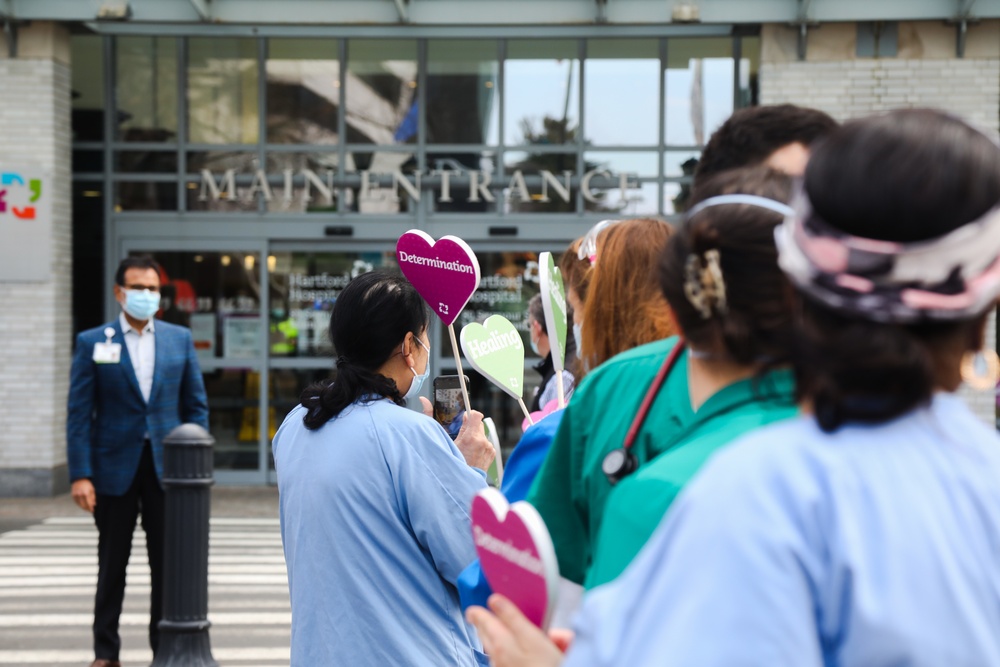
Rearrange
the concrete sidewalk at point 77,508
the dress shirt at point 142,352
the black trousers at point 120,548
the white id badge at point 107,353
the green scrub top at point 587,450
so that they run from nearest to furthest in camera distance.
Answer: the green scrub top at point 587,450 → the black trousers at point 120,548 → the white id badge at point 107,353 → the dress shirt at point 142,352 → the concrete sidewalk at point 77,508

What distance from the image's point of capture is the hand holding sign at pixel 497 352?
2.93 metres

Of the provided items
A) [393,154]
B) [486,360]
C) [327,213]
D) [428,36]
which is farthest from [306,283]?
[486,360]

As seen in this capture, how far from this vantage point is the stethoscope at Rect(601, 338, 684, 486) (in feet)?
4.73

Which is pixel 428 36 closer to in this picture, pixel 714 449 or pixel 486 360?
pixel 486 360

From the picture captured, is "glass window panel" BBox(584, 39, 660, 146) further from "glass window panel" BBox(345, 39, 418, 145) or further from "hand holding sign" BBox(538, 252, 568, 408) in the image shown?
"hand holding sign" BBox(538, 252, 568, 408)

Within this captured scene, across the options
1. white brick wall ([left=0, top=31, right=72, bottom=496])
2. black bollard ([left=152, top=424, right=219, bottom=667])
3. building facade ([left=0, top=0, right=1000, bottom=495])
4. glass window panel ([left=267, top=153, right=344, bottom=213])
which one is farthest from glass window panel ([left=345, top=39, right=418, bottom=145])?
black bollard ([left=152, top=424, right=219, bottom=667])

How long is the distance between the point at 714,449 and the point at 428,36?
11.0 metres

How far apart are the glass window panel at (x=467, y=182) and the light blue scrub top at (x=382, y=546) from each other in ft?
30.8

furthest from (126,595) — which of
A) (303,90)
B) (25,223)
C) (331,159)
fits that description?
(303,90)

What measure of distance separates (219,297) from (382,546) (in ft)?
32.5

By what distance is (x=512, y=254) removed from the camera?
471 inches

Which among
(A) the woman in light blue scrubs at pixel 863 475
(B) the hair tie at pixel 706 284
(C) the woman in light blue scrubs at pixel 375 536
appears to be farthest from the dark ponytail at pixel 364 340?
(A) the woman in light blue scrubs at pixel 863 475

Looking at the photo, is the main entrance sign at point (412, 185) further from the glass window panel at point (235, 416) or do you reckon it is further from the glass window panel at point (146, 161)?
the glass window panel at point (235, 416)

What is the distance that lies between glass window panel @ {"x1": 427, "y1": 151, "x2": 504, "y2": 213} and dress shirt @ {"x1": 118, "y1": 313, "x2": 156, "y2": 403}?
634 cm
